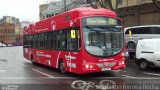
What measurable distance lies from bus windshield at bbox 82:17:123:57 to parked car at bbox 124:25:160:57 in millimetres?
10881

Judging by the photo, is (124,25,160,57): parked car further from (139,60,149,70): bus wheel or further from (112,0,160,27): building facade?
(139,60,149,70): bus wheel

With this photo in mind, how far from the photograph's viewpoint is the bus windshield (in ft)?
51.7

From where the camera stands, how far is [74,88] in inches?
518

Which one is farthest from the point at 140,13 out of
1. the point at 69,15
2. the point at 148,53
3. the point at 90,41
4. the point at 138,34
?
the point at 90,41

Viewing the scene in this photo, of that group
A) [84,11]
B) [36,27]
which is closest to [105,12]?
[84,11]

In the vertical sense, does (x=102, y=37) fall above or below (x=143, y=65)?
above

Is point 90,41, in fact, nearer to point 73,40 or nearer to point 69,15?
point 73,40

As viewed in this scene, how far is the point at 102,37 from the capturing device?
52.6ft

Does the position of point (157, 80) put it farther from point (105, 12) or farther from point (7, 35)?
point (7, 35)

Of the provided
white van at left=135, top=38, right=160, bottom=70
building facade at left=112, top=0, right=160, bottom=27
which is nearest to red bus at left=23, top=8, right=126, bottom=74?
white van at left=135, top=38, right=160, bottom=70

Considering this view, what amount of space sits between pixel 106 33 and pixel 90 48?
3.61 ft

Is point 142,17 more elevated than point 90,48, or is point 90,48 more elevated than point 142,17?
point 142,17

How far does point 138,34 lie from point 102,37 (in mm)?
13391

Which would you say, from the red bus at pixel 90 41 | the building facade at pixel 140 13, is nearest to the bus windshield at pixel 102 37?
the red bus at pixel 90 41
